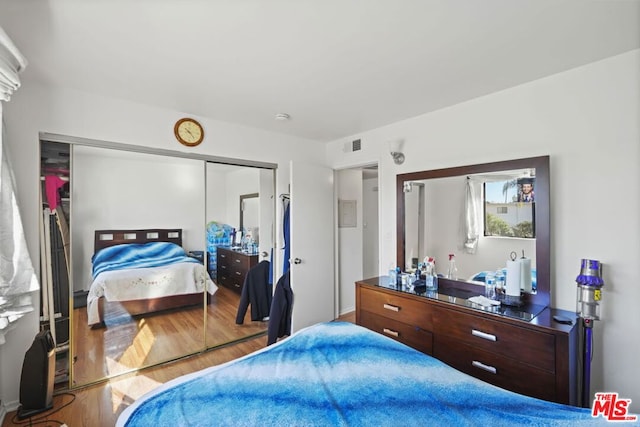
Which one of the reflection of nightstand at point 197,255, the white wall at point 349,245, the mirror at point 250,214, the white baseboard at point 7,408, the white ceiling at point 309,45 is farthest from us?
the white wall at point 349,245

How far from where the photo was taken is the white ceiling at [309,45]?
4.43ft

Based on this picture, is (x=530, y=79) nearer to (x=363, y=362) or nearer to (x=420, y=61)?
(x=420, y=61)

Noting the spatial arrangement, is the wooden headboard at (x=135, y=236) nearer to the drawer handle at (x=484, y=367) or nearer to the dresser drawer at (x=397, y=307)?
the dresser drawer at (x=397, y=307)

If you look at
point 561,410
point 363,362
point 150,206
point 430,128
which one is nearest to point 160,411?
point 363,362

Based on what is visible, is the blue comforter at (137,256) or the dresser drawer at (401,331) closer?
the dresser drawer at (401,331)

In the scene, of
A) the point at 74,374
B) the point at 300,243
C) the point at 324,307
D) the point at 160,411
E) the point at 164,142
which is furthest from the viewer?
the point at 324,307

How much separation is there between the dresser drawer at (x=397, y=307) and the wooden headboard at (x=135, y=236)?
187 centimetres

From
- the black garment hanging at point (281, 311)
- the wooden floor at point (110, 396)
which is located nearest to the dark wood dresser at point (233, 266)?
the black garment hanging at point (281, 311)

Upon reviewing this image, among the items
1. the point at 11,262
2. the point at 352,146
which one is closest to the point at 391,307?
the point at 352,146

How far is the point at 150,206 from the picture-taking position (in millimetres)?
2646

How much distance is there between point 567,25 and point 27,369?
3.88m

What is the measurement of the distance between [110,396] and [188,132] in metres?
2.28

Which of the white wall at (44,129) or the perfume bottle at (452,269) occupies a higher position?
the white wall at (44,129)

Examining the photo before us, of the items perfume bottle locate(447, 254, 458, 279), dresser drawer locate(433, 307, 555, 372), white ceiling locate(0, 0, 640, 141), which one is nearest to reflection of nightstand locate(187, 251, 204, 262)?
white ceiling locate(0, 0, 640, 141)
